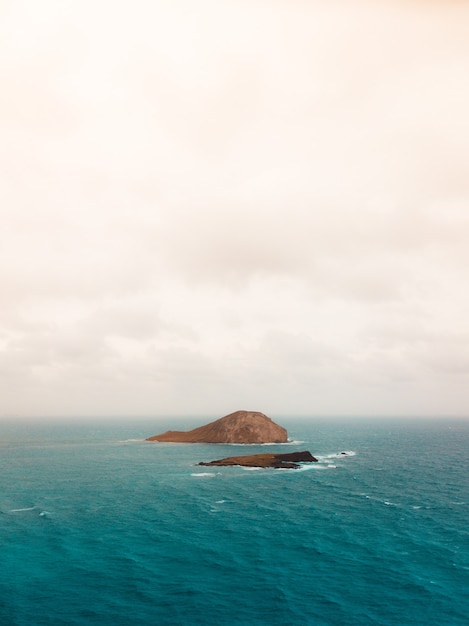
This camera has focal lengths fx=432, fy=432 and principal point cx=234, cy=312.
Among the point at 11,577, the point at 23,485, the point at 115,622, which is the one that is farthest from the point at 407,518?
the point at 23,485

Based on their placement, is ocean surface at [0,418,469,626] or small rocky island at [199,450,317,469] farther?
small rocky island at [199,450,317,469]

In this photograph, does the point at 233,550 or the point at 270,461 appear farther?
the point at 270,461

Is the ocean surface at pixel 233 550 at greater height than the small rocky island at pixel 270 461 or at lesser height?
lesser

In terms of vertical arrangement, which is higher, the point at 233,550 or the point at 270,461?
the point at 270,461

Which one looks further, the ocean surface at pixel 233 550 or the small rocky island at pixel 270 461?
the small rocky island at pixel 270 461

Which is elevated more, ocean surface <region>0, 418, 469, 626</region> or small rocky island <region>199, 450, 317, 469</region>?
small rocky island <region>199, 450, 317, 469</region>
